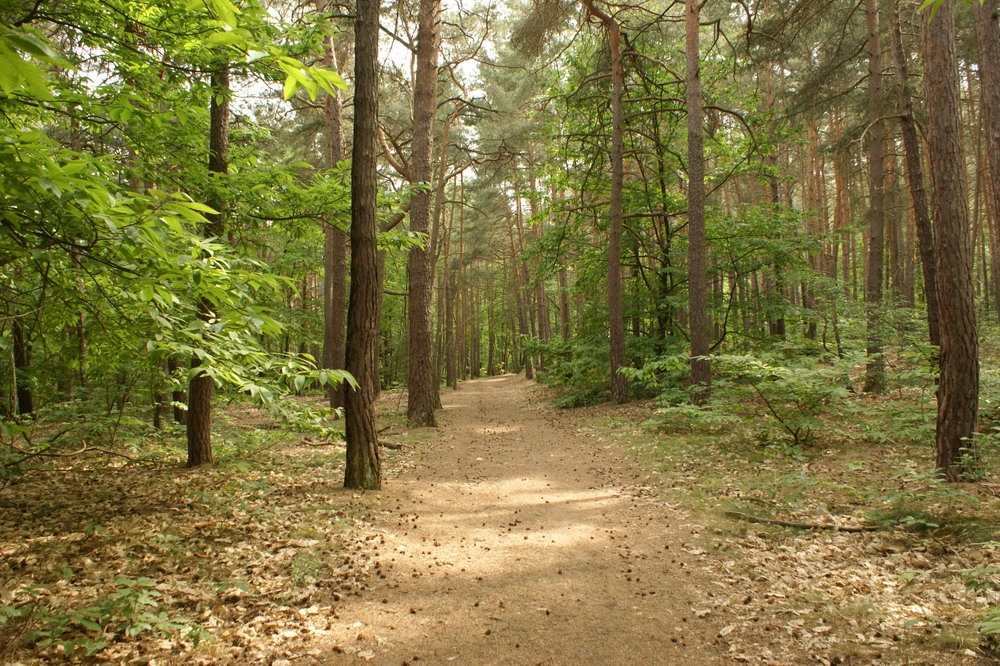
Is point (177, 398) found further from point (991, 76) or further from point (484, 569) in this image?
point (991, 76)

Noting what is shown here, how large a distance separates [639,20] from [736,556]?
14.3m

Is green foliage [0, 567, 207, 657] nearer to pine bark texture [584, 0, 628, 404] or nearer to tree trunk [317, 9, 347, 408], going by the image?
tree trunk [317, 9, 347, 408]

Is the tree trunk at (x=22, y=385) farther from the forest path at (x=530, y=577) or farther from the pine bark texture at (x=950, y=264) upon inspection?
the pine bark texture at (x=950, y=264)

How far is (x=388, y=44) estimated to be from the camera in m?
13.5

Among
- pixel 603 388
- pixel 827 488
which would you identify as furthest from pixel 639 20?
pixel 827 488

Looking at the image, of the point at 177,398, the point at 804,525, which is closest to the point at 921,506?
the point at 804,525

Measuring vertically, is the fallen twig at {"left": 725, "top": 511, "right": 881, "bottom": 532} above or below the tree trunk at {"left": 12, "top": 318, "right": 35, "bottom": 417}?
below

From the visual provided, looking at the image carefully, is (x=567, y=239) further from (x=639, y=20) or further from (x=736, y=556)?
(x=736, y=556)

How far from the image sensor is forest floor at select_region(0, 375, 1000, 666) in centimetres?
314

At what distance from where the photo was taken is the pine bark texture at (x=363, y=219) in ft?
20.7

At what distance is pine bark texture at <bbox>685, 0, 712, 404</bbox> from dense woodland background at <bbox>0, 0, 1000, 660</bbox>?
6 cm

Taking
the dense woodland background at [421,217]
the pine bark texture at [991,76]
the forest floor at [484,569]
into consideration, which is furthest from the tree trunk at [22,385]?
the pine bark texture at [991,76]

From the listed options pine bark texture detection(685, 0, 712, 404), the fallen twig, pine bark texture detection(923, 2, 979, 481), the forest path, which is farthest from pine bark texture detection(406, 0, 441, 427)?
pine bark texture detection(923, 2, 979, 481)

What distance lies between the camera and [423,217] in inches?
453
